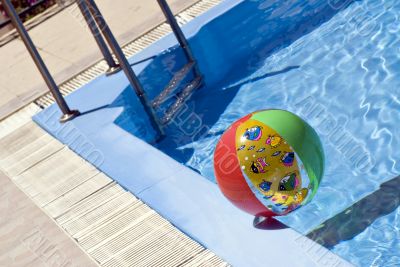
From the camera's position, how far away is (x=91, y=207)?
6266 mm

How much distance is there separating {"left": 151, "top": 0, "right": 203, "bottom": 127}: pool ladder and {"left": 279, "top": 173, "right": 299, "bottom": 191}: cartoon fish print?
281 cm

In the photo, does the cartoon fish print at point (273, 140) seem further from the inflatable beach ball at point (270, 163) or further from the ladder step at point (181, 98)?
the ladder step at point (181, 98)

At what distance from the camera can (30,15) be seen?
11.1 metres

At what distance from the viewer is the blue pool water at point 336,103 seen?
5.67 meters

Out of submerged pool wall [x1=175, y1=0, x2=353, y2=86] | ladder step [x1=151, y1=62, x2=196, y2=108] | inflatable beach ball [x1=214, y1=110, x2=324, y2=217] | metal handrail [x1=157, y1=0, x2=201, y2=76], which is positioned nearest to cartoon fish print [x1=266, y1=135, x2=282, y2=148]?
inflatable beach ball [x1=214, y1=110, x2=324, y2=217]

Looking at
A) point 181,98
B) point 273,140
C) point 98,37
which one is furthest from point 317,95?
point 273,140

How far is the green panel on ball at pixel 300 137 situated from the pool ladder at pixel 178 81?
262 centimetres

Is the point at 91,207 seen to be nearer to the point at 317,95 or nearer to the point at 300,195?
the point at 300,195

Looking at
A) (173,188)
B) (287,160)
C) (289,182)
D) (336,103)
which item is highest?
(287,160)

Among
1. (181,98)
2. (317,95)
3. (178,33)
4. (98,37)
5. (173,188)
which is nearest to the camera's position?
(173,188)

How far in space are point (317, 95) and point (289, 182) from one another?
2.73m

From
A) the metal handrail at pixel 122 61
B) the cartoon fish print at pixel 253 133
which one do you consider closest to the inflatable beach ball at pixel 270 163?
the cartoon fish print at pixel 253 133

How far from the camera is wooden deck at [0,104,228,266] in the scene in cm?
537

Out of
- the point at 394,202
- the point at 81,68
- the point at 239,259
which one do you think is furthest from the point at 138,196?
the point at 81,68
